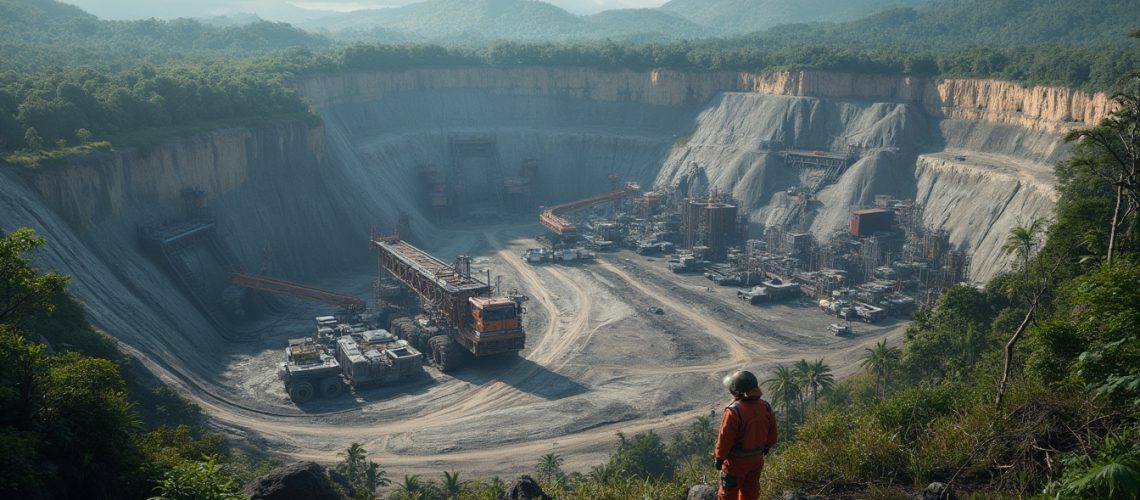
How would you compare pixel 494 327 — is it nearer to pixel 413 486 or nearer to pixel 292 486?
pixel 413 486

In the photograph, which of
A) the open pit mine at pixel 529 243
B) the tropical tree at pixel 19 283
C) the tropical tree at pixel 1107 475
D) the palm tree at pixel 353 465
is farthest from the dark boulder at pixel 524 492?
the open pit mine at pixel 529 243

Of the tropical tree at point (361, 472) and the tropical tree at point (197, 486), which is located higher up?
the tropical tree at point (197, 486)

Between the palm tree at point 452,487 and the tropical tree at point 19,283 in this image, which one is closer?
the tropical tree at point 19,283

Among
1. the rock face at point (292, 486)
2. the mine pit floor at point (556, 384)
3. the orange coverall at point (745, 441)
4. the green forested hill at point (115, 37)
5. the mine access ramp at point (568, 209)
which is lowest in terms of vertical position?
the mine pit floor at point (556, 384)

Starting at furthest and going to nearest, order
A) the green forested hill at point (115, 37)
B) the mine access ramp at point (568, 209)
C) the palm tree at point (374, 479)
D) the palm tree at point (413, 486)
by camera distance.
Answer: the green forested hill at point (115, 37) < the mine access ramp at point (568, 209) < the palm tree at point (374, 479) < the palm tree at point (413, 486)

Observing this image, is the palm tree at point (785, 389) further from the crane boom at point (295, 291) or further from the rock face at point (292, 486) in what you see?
the crane boom at point (295, 291)

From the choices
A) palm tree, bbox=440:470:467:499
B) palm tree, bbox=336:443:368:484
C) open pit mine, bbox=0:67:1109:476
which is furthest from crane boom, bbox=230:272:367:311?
palm tree, bbox=440:470:467:499

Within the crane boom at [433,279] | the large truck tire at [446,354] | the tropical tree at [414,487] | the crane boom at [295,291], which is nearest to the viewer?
the tropical tree at [414,487]

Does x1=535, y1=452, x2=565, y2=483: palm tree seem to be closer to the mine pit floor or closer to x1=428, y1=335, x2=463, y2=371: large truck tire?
the mine pit floor
